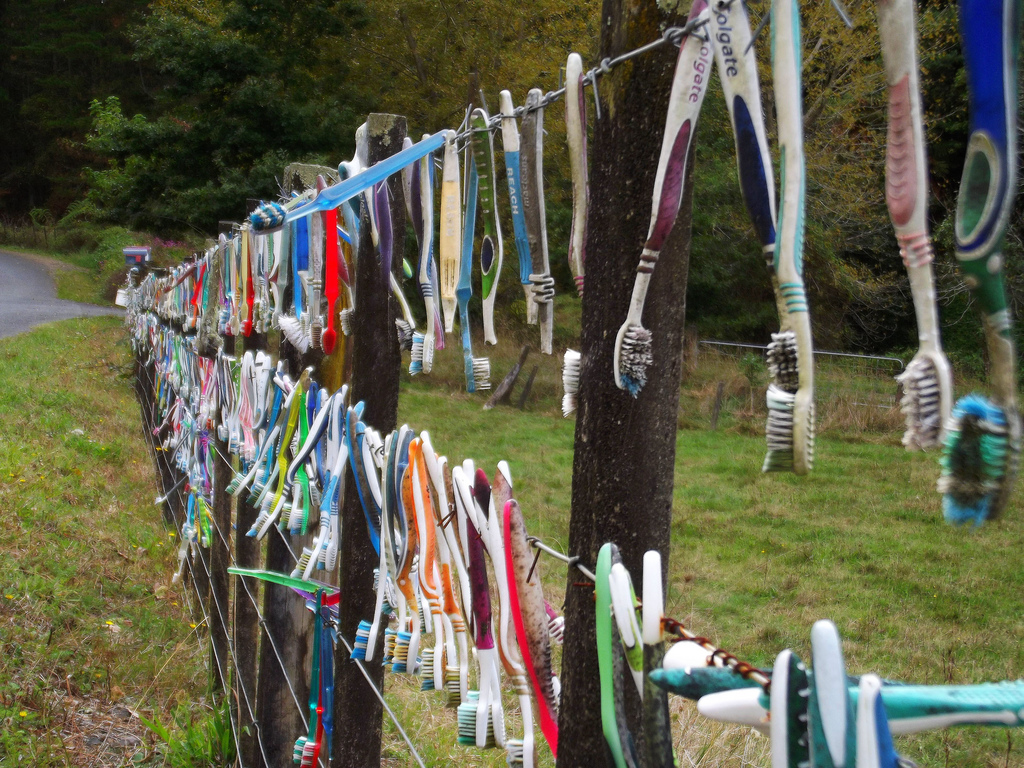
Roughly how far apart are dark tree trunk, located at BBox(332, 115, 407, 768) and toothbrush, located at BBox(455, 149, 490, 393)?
0.43 metres

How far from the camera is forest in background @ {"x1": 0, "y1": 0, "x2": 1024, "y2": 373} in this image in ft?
43.4

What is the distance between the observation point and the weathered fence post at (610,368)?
981mm

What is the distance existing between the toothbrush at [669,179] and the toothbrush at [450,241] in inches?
21.8

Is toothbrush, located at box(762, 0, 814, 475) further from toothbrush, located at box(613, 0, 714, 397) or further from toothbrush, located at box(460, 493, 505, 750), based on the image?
toothbrush, located at box(460, 493, 505, 750)

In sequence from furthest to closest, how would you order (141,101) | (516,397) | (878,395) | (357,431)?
(141,101)
(516,397)
(878,395)
(357,431)

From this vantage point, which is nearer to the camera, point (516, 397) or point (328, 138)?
point (516, 397)

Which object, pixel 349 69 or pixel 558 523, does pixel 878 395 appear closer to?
pixel 558 523

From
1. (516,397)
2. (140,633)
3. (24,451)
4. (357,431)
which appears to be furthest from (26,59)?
(357,431)

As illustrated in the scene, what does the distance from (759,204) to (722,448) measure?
953cm

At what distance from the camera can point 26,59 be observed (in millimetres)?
32562

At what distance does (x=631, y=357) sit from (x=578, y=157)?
0.27m

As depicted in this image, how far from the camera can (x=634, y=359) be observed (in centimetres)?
→ 95

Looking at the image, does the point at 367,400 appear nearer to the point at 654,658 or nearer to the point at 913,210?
the point at 654,658

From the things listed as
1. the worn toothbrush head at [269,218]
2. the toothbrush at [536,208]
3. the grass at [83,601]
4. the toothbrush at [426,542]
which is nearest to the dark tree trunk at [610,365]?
the toothbrush at [536,208]
